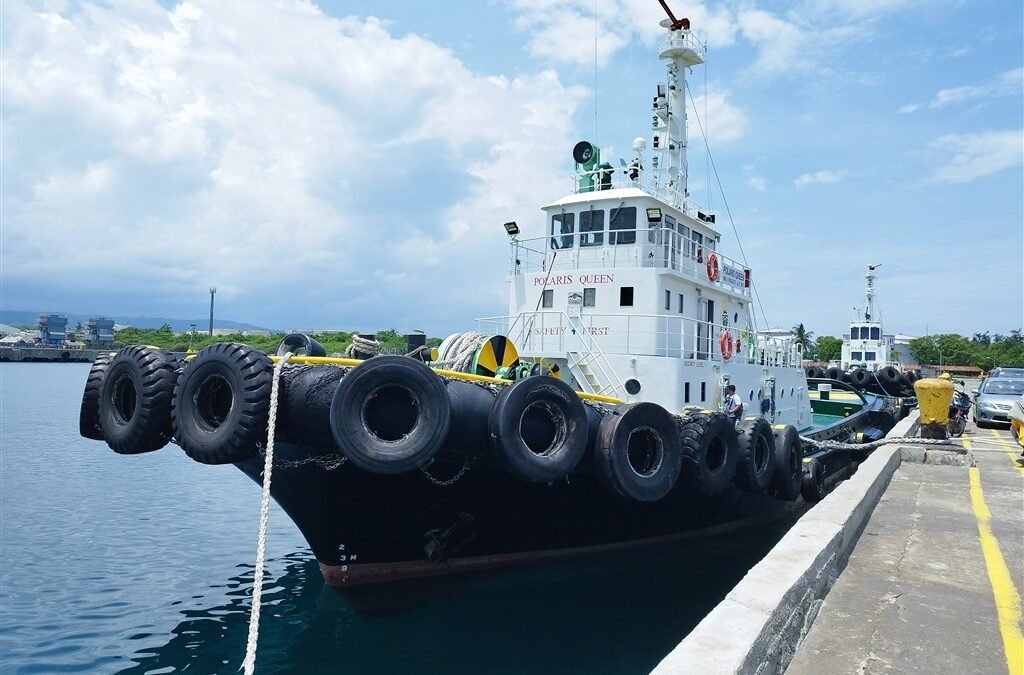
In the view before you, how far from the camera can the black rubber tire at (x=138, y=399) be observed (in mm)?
6320

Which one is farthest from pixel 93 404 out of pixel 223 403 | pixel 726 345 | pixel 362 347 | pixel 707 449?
pixel 726 345

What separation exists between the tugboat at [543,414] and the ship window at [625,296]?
0.05 meters

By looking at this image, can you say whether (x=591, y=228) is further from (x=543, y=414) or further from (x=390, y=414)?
(x=390, y=414)

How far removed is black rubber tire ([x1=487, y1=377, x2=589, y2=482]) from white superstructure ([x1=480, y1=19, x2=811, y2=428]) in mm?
3305

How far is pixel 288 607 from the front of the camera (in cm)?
854

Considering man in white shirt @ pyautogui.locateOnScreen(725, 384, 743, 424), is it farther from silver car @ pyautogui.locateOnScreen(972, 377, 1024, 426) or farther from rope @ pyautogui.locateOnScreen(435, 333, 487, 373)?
silver car @ pyautogui.locateOnScreen(972, 377, 1024, 426)

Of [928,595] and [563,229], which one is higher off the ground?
[563,229]

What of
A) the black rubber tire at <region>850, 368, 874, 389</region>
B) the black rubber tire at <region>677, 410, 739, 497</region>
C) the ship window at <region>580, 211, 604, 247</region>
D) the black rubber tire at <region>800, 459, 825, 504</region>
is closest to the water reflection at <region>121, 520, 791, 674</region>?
the black rubber tire at <region>677, 410, 739, 497</region>

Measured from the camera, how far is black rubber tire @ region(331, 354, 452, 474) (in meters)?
5.75

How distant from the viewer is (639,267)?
11.5 m

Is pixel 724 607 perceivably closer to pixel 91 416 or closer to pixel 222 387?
pixel 222 387

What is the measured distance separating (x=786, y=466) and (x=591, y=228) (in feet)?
17.5

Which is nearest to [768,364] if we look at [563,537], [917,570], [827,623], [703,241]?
[703,241]

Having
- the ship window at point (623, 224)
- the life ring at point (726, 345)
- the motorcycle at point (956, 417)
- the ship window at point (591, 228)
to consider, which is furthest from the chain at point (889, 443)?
Result: the ship window at point (591, 228)
